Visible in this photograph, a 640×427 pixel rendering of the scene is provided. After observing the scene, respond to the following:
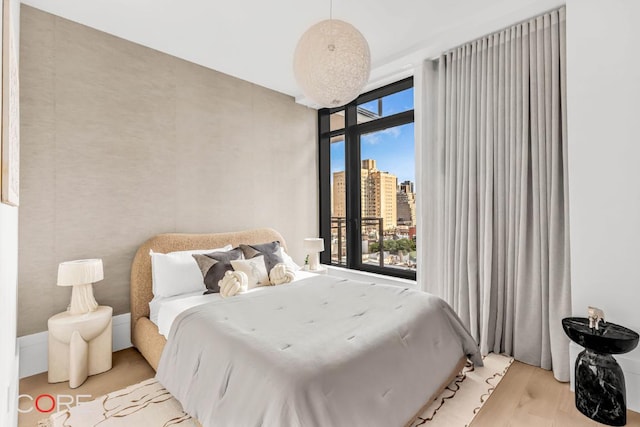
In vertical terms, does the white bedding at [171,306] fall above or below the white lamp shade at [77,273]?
below

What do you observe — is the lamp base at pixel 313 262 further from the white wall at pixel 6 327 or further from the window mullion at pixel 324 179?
the white wall at pixel 6 327

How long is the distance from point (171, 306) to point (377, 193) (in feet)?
8.96

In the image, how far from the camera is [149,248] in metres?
2.87

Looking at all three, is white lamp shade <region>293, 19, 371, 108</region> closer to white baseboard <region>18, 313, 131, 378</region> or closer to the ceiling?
the ceiling

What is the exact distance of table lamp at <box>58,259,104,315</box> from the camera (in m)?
2.28

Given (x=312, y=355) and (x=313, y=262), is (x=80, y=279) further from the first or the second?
(x=313, y=262)

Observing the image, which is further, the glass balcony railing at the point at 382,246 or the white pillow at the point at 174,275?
the glass balcony railing at the point at 382,246

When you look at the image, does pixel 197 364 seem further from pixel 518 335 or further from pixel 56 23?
pixel 56 23

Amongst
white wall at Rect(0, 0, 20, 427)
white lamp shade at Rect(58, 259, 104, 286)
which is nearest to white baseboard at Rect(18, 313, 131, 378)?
white lamp shade at Rect(58, 259, 104, 286)

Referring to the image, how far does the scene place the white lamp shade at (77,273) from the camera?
228cm

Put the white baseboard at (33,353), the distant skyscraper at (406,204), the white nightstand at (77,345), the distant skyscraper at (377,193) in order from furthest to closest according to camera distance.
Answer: the distant skyscraper at (377,193) < the distant skyscraper at (406,204) < the white baseboard at (33,353) < the white nightstand at (77,345)

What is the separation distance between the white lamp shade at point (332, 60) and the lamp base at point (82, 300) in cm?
222

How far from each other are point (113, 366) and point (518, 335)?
129 inches

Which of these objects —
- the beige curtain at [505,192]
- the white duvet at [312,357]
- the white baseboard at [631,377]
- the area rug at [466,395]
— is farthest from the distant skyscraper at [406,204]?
the white baseboard at [631,377]
